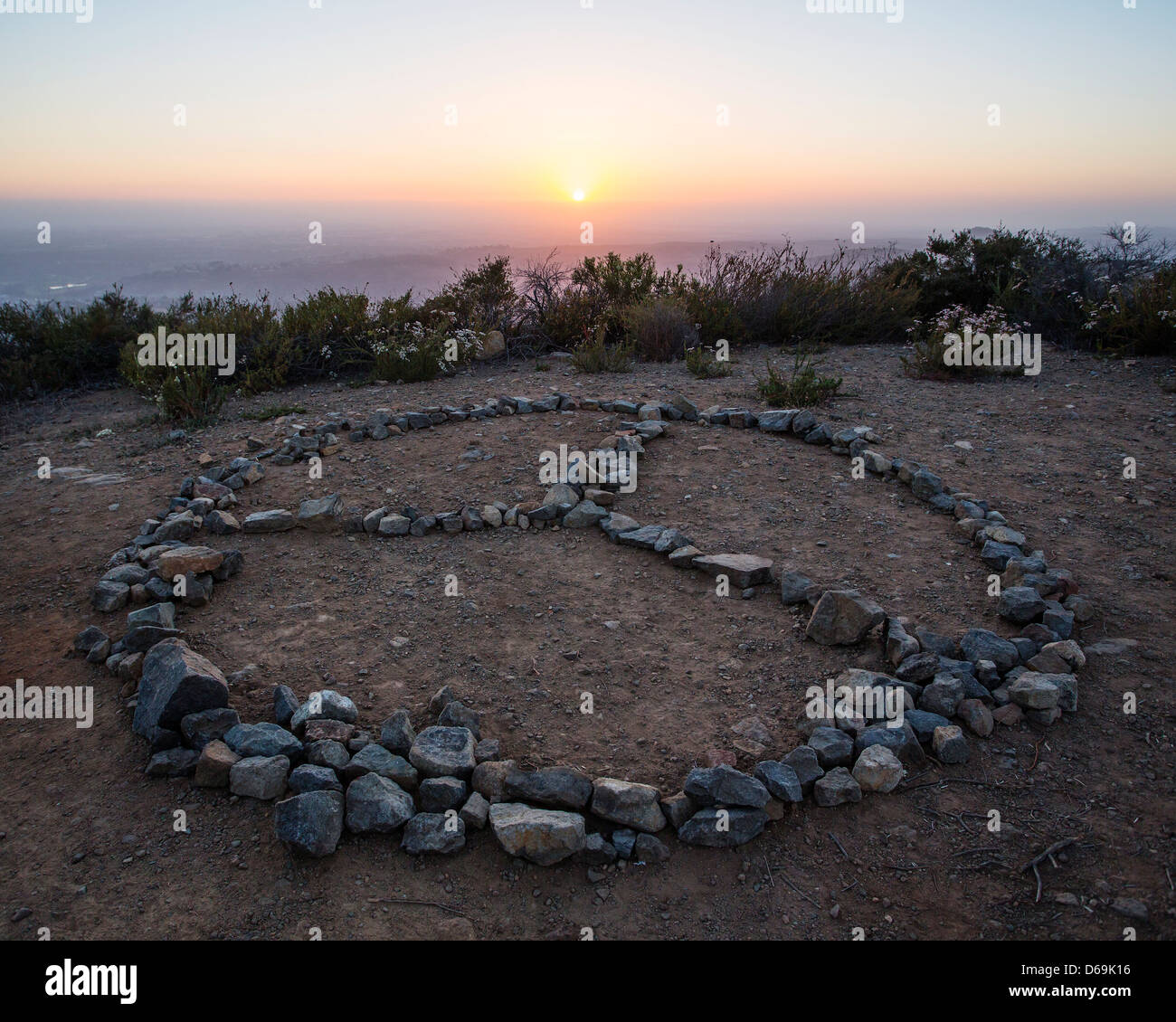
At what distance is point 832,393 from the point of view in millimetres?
7621

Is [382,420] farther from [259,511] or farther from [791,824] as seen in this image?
[791,824]

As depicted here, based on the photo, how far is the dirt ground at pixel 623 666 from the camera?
258 cm

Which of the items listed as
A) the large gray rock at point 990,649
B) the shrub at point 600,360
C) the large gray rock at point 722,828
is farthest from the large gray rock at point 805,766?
the shrub at point 600,360

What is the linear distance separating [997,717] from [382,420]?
531cm

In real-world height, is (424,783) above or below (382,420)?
below

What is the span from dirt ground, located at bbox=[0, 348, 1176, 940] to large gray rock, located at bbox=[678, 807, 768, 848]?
1.8 inches

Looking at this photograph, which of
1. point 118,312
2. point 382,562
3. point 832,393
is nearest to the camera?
point 382,562

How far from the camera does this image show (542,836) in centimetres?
274

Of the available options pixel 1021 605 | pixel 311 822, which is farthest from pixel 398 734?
pixel 1021 605

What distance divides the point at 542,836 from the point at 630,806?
0.34 meters

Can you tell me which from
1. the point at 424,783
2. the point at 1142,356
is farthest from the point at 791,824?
the point at 1142,356

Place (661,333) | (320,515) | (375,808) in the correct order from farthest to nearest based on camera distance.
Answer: (661,333), (320,515), (375,808)

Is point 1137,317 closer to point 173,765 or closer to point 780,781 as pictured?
point 780,781

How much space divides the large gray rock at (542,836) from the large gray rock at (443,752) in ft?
1.04
